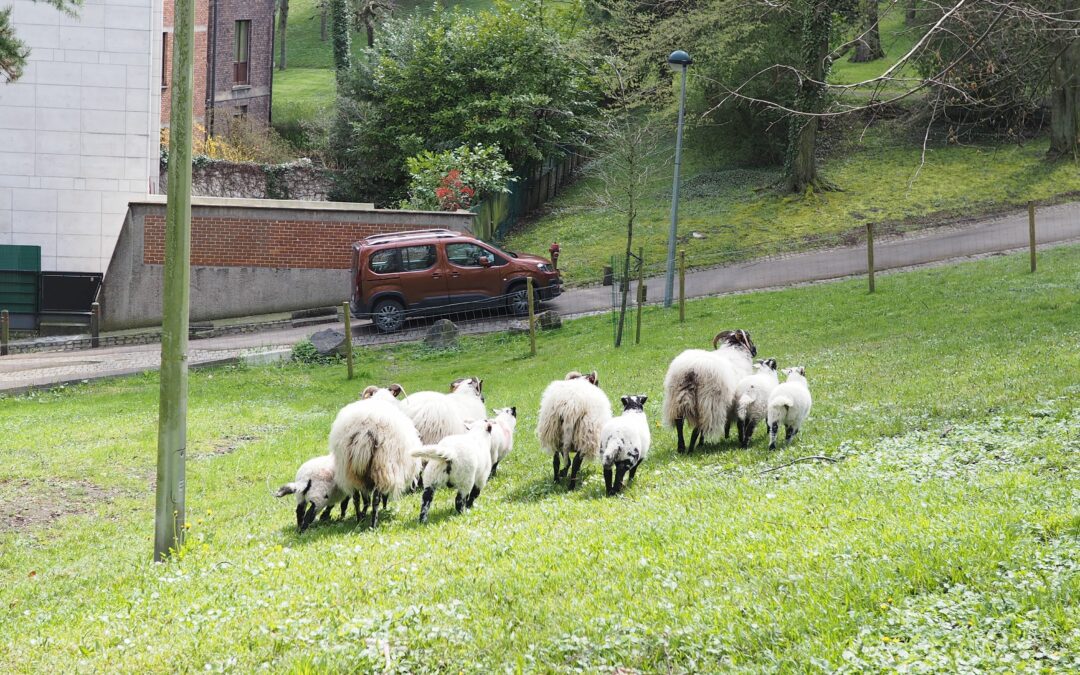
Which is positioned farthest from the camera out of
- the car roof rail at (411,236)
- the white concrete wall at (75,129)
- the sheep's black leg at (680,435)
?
the white concrete wall at (75,129)

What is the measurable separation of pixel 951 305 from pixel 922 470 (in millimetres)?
11560

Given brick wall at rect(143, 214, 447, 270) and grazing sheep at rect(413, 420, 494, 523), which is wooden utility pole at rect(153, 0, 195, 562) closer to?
grazing sheep at rect(413, 420, 494, 523)

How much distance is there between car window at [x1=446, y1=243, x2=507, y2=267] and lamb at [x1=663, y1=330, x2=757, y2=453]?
15282mm

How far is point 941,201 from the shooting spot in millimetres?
34906

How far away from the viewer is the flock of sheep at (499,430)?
9.47m

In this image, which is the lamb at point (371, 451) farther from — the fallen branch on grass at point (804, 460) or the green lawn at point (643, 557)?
the fallen branch on grass at point (804, 460)

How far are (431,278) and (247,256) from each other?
6.80m

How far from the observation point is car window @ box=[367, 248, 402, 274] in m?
25.7

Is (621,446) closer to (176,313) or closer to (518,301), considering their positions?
(176,313)

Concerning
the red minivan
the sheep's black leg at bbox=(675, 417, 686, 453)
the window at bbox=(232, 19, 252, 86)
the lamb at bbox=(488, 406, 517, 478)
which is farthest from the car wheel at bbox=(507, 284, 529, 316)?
the window at bbox=(232, 19, 252, 86)

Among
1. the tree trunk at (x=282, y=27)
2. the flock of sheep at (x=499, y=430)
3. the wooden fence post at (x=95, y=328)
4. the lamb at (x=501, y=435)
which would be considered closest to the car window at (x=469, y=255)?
the wooden fence post at (x=95, y=328)

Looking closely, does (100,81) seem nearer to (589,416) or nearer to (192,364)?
(192,364)

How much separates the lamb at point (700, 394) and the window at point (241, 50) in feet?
147

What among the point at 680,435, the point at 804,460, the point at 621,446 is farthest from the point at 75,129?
the point at 804,460
